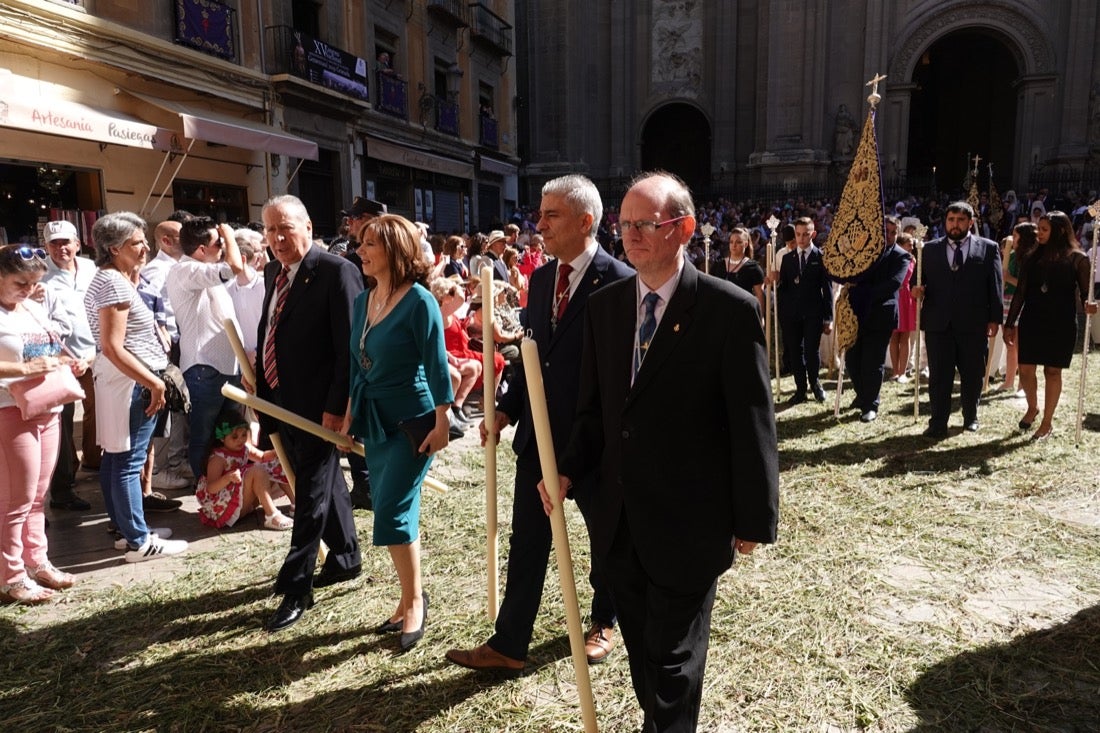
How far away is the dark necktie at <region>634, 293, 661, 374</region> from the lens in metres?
2.38

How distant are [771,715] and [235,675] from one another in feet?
7.76

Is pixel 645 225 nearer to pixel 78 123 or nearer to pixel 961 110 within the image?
pixel 78 123

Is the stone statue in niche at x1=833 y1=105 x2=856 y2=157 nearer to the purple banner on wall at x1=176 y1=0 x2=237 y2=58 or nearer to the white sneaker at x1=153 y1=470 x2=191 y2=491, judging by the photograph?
the purple banner on wall at x1=176 y1=0 x2=237 y2=58

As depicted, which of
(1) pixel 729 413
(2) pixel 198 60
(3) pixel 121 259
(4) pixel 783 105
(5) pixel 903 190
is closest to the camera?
(1) pixel 729 413

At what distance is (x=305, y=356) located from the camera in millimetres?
3645

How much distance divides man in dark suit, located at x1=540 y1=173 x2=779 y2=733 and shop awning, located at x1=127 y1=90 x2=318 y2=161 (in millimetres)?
11653

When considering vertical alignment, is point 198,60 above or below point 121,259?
above

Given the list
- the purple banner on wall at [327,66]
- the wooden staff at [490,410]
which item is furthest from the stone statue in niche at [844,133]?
the wooden staff at [490,410]

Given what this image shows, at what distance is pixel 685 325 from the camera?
2254 millimetres

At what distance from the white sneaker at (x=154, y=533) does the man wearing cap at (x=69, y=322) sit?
71cm

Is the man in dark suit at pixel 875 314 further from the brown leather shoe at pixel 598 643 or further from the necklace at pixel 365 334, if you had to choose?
the necklace at pixel 365 334

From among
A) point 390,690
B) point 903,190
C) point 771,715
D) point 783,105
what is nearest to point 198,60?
point 390,690

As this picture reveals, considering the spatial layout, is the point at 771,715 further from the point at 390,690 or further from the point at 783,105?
the point at 783,105

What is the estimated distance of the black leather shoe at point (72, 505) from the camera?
5.40 meters
